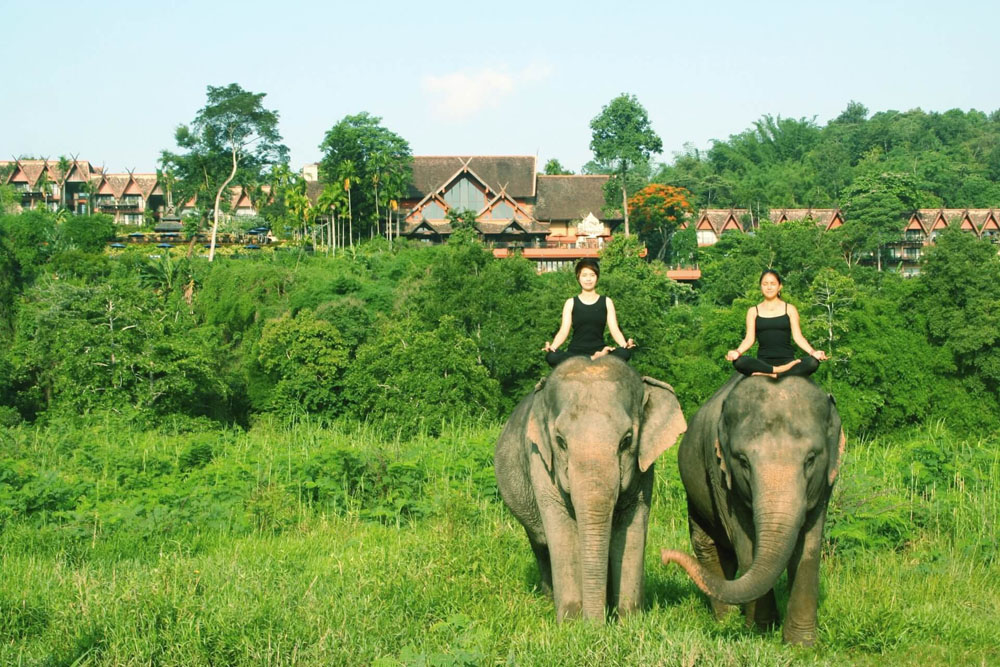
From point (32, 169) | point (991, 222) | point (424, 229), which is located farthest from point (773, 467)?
point (32, 169)

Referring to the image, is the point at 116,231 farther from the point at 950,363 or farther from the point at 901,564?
the point at 901,564

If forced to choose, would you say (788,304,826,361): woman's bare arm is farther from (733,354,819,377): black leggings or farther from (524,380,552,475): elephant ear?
(524,380,552,475): elephant ear

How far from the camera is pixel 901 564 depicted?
9445 millimetres

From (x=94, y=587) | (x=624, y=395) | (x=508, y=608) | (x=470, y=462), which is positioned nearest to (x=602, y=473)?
(x=624, y=395)

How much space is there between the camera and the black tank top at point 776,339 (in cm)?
746

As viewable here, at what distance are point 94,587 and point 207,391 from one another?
27661 mm

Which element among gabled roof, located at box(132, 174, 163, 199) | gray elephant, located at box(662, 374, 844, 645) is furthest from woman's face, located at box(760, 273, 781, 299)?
gabled roof, located at box(132, 174, 163, 199)

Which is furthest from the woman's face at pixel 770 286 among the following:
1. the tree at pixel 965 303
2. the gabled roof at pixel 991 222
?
the gabled roof at pixel 991 222

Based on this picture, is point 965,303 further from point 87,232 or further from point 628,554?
point 87,232

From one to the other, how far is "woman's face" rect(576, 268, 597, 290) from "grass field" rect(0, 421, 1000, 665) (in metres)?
2.48

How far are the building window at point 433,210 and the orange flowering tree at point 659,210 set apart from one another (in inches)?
517

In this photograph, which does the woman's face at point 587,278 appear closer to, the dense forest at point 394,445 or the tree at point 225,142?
the dense forest at point 394,445

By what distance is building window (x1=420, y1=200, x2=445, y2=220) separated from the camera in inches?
2719

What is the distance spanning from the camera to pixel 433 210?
69250mm
